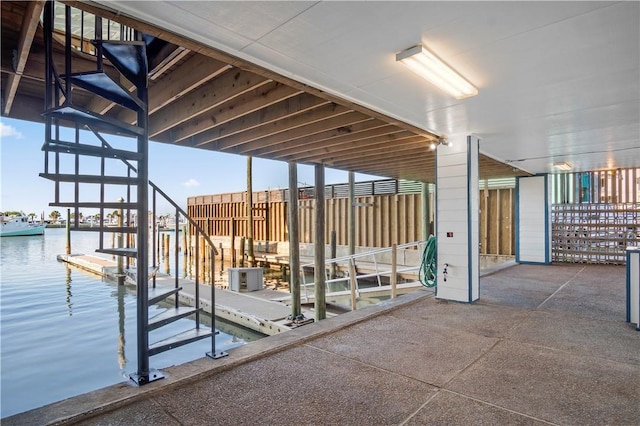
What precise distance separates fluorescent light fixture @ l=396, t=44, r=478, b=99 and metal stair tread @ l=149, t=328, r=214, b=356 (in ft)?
8.97

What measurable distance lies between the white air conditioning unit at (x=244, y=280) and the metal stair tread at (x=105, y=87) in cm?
752

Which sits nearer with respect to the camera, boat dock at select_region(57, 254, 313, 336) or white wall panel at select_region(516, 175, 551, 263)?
boat dock at select_region(57, 254, 313, 336)

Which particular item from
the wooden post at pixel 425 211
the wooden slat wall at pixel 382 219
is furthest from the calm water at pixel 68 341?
the wooden slat wall at pixel 382 219

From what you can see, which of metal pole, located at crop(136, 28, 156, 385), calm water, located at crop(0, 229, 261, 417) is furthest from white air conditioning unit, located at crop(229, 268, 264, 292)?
metal pole, located at crop(136, 28, 156, 385)

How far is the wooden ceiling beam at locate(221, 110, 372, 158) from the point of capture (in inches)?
167

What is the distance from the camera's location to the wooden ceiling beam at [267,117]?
3.99 m

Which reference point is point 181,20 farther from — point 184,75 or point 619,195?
point 619,195

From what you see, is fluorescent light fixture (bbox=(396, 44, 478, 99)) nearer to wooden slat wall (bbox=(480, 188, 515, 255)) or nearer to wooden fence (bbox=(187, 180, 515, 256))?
wooden fence (bbox=(187, 180, 515, 256))

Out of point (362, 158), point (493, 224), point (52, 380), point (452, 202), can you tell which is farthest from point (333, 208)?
point (52, 380)

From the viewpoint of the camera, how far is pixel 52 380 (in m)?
5.01

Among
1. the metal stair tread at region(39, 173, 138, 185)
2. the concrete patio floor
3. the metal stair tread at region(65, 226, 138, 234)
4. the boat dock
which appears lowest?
the boat dock

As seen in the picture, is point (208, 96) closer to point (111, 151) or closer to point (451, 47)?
point (111, 151)

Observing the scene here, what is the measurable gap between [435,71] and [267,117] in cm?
232

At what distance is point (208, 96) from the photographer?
3.81 meters
